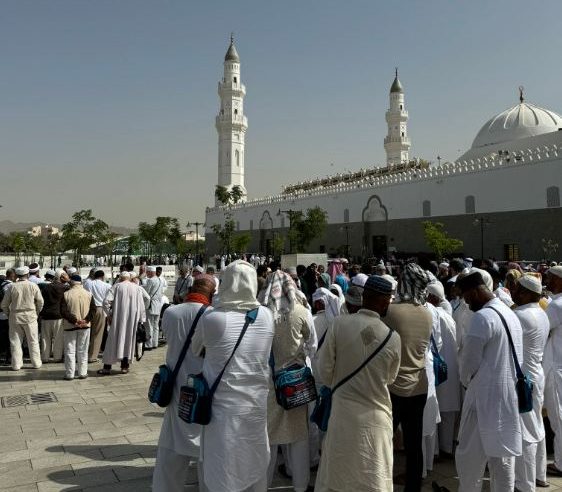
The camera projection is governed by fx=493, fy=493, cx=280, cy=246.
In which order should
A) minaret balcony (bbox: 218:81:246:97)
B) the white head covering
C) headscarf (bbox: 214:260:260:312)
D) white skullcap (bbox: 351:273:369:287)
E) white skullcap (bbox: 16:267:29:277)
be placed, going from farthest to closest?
1. minaret balcony (bbox: 218:81:246:97)
2. white skullcap (bbox: 16:267:29:277)
3. white skullcap (bbox: 351:273:369:287)
4. the white head covering
5. headscarf (bbox: 214:260:260:312)

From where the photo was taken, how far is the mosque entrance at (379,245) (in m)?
35.7

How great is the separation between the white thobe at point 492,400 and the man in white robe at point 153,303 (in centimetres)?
675

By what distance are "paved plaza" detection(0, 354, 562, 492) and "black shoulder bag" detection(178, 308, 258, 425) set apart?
3.89ft

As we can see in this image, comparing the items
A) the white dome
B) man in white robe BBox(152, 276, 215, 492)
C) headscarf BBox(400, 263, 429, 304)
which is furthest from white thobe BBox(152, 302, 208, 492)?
the white dome

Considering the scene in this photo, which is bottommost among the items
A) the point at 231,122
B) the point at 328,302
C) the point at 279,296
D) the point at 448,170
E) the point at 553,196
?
the point at 328,302

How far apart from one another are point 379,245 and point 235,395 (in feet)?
113

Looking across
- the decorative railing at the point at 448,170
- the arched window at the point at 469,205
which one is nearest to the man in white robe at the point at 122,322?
the decorative railing at the point at 448,170

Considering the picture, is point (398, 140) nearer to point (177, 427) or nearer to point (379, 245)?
point (379, 245)

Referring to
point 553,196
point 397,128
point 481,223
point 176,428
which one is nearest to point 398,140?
point 397,128

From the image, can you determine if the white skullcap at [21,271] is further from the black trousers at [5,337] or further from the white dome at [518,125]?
the white dome at [518,125]

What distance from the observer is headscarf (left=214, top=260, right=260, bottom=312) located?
9.11 ft

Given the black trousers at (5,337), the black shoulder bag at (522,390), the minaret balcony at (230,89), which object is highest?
the minaret balcony at (230,89)

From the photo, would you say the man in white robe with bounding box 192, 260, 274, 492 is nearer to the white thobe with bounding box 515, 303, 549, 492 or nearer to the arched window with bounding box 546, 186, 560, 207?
the white thobe with bounding box 515, 303, 549, 492

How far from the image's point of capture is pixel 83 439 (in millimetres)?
4441
